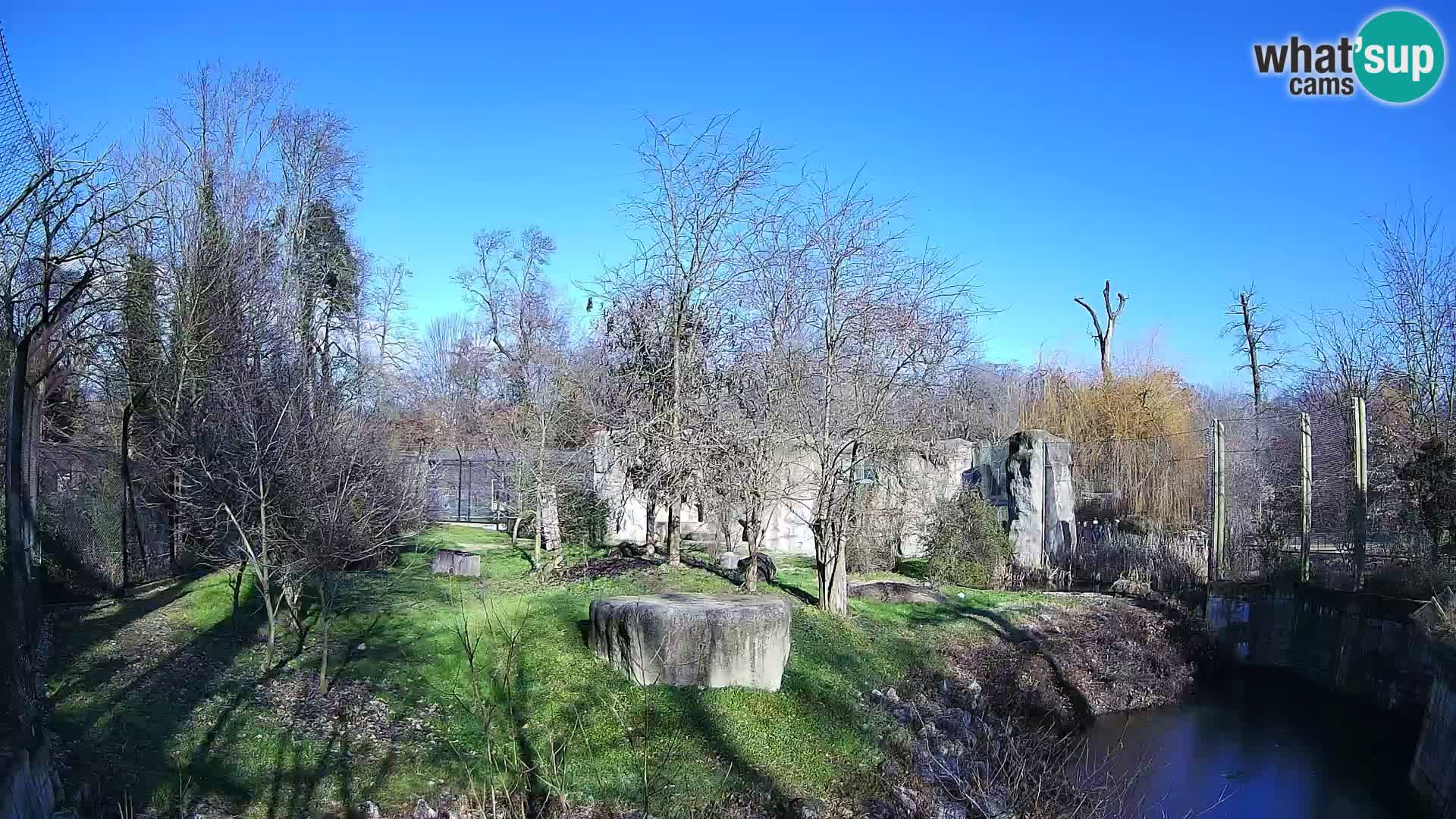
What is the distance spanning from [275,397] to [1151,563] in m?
14.3

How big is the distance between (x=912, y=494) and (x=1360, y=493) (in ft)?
21.1

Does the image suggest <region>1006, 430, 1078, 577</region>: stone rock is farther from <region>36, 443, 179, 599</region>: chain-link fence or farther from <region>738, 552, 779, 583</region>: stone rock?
<region>36, 443, 179, 599</region>: chain-link fence

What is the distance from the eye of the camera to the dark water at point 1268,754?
9664 mm

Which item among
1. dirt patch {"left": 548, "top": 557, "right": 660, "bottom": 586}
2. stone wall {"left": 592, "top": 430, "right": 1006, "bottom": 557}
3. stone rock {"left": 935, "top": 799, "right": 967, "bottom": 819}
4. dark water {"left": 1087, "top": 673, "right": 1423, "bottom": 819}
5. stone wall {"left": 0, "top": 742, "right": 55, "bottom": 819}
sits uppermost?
stone wall {"left": 592, "top": 430, "right": 1006, "bottom": 557}

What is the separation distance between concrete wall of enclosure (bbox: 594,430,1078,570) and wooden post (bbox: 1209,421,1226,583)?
8.97 feet

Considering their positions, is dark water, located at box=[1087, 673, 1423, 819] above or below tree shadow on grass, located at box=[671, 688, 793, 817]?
below

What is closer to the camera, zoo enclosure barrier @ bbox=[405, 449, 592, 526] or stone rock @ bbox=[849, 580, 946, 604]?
stone rock @ bbox=[849, 580, 946, 604]

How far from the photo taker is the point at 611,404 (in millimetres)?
16047

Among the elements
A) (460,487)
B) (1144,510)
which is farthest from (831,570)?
(460,487)

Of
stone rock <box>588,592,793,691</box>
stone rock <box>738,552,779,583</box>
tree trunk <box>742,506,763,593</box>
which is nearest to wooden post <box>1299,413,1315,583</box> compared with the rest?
stone rock <box>738,552,779,583</box>

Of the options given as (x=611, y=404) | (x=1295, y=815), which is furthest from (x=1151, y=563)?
(x=611, y=404)

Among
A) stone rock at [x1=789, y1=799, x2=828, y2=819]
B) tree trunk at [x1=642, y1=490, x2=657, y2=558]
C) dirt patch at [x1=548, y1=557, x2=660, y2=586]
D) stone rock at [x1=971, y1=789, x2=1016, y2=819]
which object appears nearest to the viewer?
stone rock at [x1=971, y1=789, x2=1016, y2=819]

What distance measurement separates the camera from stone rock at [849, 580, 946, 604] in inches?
576

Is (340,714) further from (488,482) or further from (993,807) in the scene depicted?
(488,482)
